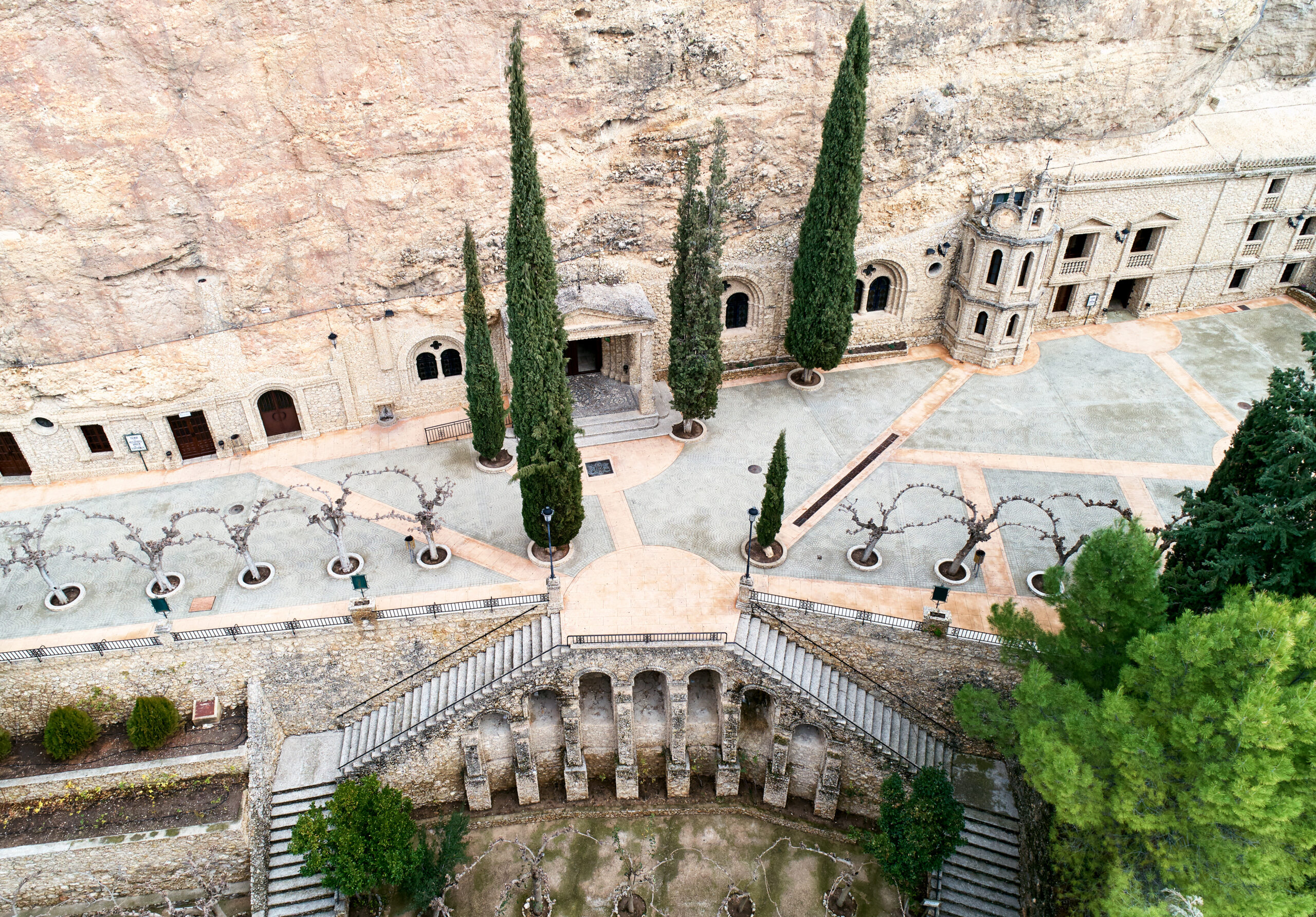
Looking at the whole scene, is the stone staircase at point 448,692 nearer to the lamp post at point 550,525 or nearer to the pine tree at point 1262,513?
the lamp post at point 550,525

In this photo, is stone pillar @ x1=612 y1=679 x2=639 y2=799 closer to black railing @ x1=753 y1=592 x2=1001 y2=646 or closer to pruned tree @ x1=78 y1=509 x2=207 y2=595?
black railing @ x1=753 y1=592 x2=1001 y2=646

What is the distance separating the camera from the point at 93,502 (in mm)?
30641

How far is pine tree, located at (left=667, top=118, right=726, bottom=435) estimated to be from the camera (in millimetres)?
29703

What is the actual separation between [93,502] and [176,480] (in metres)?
2.65

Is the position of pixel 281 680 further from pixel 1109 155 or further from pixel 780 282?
pixel 1109 155

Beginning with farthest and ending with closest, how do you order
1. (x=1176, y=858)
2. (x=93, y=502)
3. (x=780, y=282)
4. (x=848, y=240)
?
(x=780, y=282) → (x=848, y=240) → (x=93, y=502) → (x=1176, y=858)

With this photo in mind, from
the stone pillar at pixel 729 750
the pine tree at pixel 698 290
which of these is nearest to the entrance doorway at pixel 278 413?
the pine tree at pixel 698 290

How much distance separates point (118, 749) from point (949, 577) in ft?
83.0

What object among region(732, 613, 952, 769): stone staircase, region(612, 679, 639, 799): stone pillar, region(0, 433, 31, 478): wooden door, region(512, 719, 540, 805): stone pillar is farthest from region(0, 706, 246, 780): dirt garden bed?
region(732, 613, 952, 769): stone staircase

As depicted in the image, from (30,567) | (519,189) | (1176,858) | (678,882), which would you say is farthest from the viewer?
(30,567)

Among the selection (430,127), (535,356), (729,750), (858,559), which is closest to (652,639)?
(729,750)

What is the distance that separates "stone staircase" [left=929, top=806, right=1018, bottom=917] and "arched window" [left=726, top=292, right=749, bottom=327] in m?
20.7

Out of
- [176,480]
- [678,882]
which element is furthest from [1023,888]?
[176,480]

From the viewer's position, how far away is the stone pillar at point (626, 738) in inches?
1041
